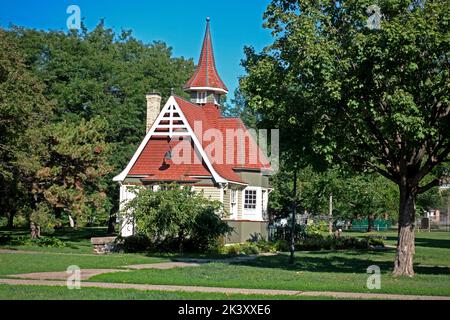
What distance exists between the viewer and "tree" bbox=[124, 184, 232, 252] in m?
28.2

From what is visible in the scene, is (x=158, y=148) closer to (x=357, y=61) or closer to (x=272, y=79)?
(x=272, y=79)

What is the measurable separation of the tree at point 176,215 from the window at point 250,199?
713 cm

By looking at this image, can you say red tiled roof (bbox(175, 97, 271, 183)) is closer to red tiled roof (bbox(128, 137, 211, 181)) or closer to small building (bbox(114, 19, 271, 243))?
small building (bbox(114, 19, 271, 243))

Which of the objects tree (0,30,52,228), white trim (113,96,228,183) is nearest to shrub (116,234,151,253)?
white trim (113,96,228,183)

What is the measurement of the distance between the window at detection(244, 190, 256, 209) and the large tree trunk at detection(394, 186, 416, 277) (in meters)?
17.7

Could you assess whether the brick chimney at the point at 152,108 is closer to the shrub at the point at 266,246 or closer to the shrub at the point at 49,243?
the shrub at the point at 49,243

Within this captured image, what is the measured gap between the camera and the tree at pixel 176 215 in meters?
28.2

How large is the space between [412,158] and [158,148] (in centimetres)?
1767

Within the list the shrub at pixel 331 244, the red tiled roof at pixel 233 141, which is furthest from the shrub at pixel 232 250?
the shrub at pixel 331 244

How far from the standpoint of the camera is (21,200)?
3356cm

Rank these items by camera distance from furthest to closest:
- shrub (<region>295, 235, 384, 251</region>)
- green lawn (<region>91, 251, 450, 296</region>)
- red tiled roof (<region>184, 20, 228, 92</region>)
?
red tiled roof (<region>184, 20, 228, 92</region>) < shrub (<region>295, 235, 384, 251</region>) < green lawn (<region>91, 251, 450, 296</region>)
